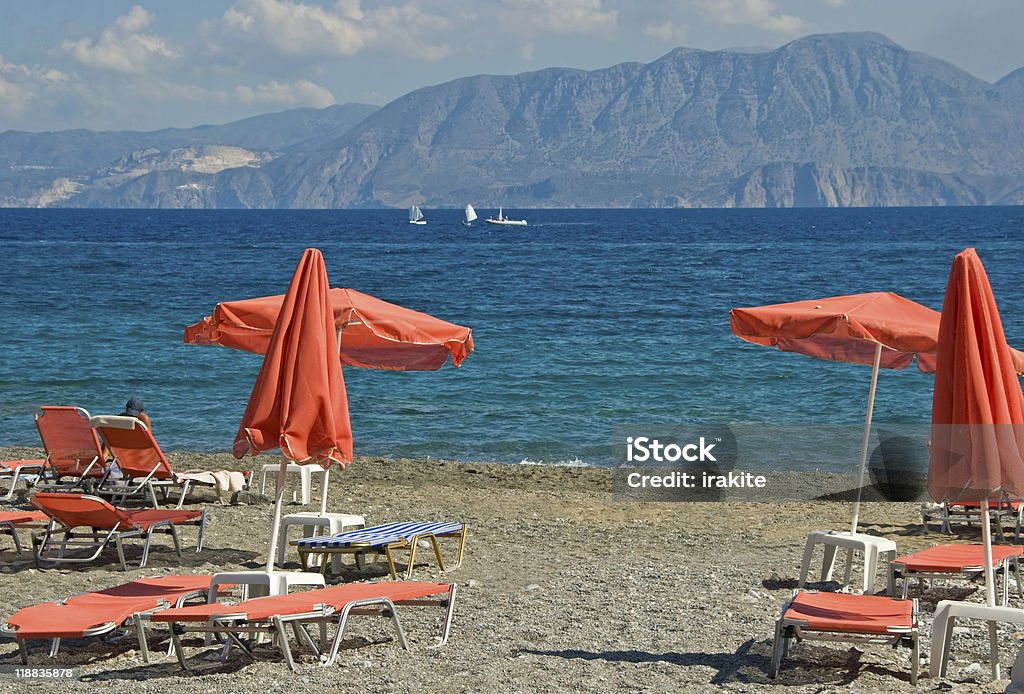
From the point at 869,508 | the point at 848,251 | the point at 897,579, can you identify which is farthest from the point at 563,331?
the point at 848,251

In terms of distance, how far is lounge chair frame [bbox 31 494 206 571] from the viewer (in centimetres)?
840

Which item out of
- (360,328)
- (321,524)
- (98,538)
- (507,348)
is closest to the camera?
(321,524)

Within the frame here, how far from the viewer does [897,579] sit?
8164mm

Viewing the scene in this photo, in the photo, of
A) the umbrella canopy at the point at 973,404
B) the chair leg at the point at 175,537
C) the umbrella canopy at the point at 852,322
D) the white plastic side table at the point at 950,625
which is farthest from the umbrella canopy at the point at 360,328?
the white plastic side table at the point at 950,625

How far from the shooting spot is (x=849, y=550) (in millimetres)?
8375

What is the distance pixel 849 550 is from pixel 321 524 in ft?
11.4

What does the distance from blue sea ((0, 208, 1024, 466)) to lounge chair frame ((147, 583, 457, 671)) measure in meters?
9.87

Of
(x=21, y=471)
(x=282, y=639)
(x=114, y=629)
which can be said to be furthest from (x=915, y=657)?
(x=21, y=471)

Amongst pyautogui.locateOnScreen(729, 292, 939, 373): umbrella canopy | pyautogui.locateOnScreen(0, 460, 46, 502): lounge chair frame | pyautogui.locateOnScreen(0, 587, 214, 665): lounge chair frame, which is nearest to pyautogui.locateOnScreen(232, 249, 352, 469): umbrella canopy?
pyautogui.locateOnScreen(0, 587, 214, 665): lounge chair frame

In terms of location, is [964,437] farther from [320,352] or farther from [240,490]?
[240,490]

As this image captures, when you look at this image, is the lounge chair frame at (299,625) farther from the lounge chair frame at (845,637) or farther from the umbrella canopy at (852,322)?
the umbrella canopy at (852,322)

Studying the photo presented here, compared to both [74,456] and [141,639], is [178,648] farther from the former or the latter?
[74,456]

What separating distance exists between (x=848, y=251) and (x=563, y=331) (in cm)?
4666

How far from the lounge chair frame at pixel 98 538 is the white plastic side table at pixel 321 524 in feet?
2.04
